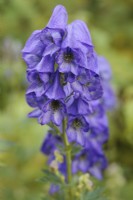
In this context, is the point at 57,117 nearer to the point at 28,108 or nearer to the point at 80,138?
the point at 80,138

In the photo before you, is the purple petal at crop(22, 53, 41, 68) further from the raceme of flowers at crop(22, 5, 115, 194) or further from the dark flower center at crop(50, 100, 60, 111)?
the dark flower center at crop(50, 100, 60, 111)

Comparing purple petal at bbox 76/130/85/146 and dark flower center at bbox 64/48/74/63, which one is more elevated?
dark flower center at bbox 64/48/74/63

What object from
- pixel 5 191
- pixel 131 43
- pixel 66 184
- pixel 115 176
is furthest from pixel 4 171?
pixel 131 43

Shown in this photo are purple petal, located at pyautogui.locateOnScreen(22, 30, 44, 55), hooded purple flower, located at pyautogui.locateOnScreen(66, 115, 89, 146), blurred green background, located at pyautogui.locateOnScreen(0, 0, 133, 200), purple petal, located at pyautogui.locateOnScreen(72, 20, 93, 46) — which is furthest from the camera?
blurred green background, located at pyautogui.locateOnScreen(0, 0, 133, 200)

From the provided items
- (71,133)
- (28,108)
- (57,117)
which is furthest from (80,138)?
(28,108)

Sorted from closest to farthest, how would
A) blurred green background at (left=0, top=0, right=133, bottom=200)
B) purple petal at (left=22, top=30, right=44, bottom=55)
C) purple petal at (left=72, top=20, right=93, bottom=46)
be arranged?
purple petal at (left=72, top=20, right=93, bottom=46) < purple petal at (left=22, top=30, right=44, bottom=55) < blurred green background at (left=0, top=0, right=133, bottom=200)

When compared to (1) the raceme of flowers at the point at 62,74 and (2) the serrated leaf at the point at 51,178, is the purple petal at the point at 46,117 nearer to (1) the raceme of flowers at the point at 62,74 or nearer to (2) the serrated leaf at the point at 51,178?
(1) the raceme of flowers at the point at 62,74

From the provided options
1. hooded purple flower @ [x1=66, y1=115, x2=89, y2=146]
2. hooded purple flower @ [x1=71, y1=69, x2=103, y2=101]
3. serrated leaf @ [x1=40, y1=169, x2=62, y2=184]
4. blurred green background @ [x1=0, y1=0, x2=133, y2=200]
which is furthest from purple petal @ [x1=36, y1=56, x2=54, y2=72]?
serrated leaf @ [x1=40, y1=169, x2=62, y2=184]

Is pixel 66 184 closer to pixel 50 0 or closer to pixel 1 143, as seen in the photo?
pixel 1 143

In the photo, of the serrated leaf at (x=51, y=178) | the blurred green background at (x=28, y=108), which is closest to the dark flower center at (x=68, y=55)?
the blurred green background at (x=28, y=108)

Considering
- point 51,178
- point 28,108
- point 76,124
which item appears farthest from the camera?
point 28,108
